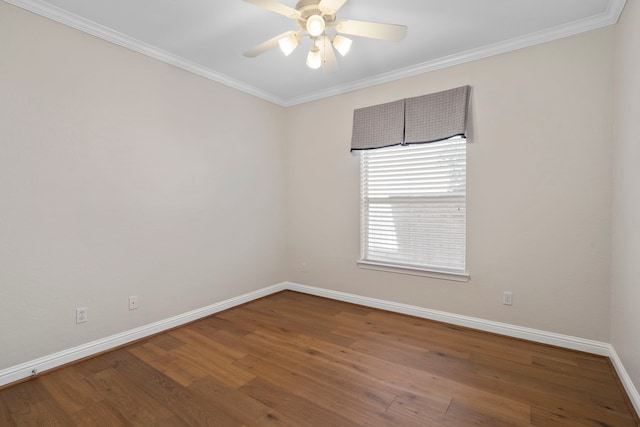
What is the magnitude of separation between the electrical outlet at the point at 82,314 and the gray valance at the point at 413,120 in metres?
2.95

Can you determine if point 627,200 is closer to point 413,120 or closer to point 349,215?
point 413,120

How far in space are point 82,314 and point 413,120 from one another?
343cm

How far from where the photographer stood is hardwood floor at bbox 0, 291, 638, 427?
175 cm

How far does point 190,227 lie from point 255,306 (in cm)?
122

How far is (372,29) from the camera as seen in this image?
1.91m

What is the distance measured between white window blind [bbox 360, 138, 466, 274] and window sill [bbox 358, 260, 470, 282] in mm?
42

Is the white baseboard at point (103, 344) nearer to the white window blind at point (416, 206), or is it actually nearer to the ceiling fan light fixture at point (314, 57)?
the white window blind at point (416, 206)

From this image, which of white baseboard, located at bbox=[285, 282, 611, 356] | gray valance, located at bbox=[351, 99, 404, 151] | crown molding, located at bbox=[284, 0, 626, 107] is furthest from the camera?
gray valance, located at bbox=[351, 99, 404, 151]

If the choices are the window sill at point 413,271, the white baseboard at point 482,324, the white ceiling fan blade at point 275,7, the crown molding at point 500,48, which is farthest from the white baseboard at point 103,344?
the crown molding at point 500,48

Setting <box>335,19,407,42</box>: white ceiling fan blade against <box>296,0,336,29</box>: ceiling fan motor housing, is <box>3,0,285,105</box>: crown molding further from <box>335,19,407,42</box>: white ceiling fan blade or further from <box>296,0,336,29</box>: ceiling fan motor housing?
<box>335,19,407,42</box>: white ceiling fan blade

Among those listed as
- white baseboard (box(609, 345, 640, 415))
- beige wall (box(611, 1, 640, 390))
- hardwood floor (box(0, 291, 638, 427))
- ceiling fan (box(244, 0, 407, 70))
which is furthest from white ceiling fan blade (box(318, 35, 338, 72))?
white baseboard (box(609, 345, 640, 415))

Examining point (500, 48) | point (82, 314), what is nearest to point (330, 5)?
point (500, 48)

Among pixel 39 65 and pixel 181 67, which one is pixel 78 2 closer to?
pixel 39 65

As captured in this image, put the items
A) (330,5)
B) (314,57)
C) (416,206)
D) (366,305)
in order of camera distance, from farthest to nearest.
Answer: (366,305) < (416,206) < (314,57) < (330,5)
